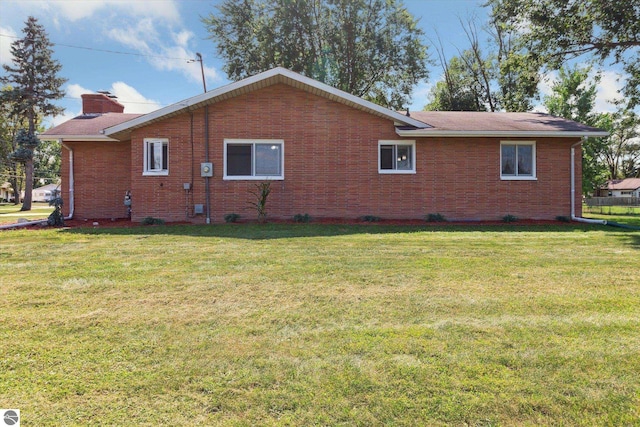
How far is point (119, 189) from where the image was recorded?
13445 mm

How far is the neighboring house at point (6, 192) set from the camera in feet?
208

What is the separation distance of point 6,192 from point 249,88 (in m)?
79.4

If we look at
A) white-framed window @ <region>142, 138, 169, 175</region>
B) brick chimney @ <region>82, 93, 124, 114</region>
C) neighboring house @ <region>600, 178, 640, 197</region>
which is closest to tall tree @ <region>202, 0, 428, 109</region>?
brick chimney @ <region>82, 93, 124, 114</region>

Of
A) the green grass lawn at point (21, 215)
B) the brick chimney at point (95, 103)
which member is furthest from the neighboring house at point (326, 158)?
the green grass lawn at point (21, 215)

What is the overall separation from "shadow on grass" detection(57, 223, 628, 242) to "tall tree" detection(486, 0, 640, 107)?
10.7 metres

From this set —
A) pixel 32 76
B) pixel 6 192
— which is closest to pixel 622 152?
pixel 32 76

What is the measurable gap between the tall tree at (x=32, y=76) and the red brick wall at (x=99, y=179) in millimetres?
20575

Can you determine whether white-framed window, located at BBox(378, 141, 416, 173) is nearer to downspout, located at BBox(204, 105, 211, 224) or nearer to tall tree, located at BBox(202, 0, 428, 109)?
downspout, located at BBox(204, 105, 211, 224)

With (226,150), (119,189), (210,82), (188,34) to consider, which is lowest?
(119,189)

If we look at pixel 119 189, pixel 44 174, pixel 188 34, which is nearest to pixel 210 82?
pixel 188 34

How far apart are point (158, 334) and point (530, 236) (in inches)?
345

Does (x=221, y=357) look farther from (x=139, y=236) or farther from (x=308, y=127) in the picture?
(x=308, y=127)

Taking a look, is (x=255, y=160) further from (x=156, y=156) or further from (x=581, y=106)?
(x=581, y=106)

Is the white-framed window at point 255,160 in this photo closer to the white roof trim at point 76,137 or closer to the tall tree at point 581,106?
the white roof trim at point 76,137
